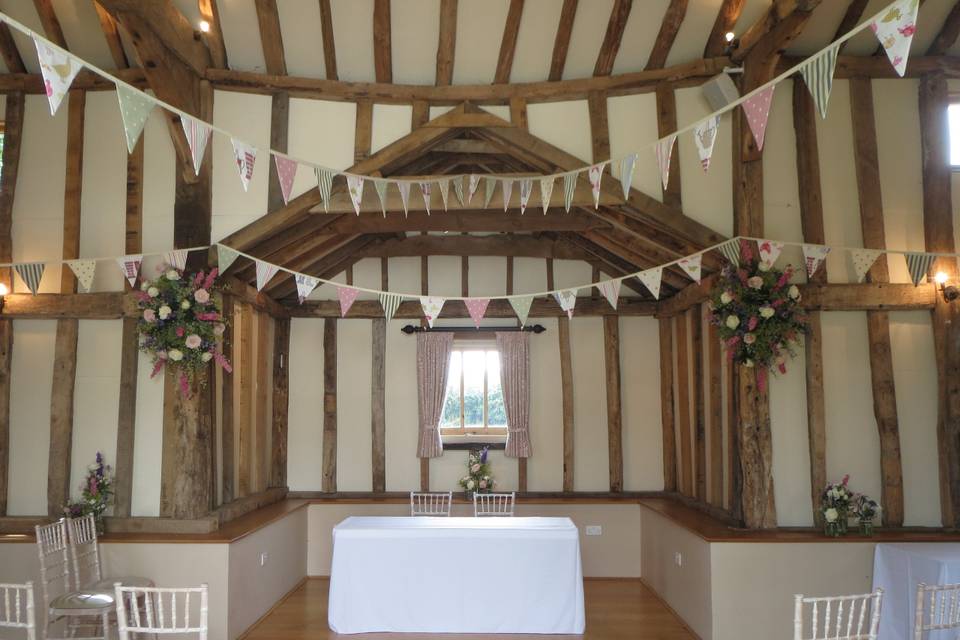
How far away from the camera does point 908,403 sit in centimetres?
593

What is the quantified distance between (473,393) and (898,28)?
6.51m

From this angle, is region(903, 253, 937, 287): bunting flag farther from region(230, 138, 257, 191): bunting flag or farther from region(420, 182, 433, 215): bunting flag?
region(230, 138, 257, 191): bunting flag

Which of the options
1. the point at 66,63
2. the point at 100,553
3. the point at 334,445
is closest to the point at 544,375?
the point at 334,445

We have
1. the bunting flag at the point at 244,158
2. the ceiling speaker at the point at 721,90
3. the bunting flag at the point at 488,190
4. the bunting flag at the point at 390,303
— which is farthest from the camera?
the bunting flag at the point at 390,303

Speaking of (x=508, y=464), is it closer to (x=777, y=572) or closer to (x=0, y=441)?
(x=777, y=572)

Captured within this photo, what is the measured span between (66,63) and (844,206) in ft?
17.8

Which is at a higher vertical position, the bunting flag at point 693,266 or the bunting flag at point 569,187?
the bunting flag at point 569,187

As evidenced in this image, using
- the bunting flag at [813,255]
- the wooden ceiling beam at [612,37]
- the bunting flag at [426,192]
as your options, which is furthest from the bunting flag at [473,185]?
the bunting flag at [813,255]

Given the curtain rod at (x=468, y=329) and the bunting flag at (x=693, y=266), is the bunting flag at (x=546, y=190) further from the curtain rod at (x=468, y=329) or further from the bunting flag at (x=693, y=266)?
the curtain rod at (x=468, y=329)

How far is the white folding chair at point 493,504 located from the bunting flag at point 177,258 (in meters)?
3.49

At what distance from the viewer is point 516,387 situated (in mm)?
8578

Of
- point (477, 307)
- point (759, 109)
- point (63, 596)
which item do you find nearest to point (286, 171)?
point (477, 307)

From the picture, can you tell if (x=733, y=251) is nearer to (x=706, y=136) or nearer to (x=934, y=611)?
(x=706, y=136)

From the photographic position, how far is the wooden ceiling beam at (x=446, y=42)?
19.4ft
